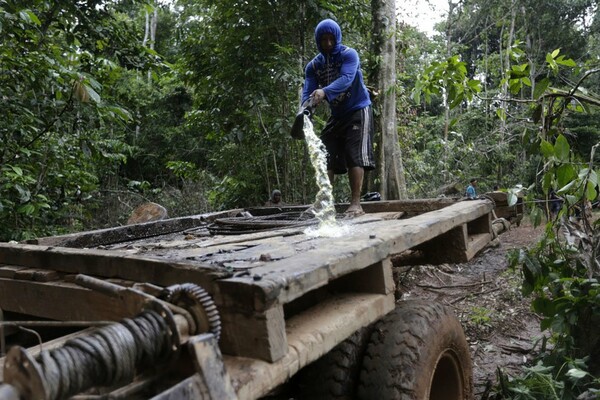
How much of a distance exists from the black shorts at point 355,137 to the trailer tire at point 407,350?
1958 mm

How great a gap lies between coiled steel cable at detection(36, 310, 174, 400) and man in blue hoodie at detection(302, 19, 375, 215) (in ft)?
9.00

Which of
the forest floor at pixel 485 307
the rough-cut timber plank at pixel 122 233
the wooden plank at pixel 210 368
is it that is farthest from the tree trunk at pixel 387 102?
the wooden plank at pixel 210 368

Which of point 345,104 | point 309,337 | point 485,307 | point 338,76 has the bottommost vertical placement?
point 485,307

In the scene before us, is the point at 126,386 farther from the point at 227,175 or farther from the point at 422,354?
the point at 227,175

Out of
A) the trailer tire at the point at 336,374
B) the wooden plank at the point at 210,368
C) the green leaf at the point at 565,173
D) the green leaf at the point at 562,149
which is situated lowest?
the trailer tire at the point at 336,374

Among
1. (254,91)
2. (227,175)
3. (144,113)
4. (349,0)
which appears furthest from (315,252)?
(144,113)

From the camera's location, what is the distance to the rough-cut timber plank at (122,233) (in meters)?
Result: 3.03

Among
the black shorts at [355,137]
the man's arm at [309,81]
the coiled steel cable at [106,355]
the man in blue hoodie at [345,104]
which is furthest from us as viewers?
the man's arm at [309,81]

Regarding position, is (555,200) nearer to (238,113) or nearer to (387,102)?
(387,102)

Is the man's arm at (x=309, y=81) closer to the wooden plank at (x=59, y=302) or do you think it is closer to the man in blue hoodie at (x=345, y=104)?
the man in blue hoodie at (x=345, y=104)

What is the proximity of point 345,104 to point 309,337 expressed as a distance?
2.95 m

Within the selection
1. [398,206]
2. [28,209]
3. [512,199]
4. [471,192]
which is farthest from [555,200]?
[28,209]

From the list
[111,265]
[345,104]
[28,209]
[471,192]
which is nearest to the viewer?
[111,265]

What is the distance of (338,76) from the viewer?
13.1 feet
